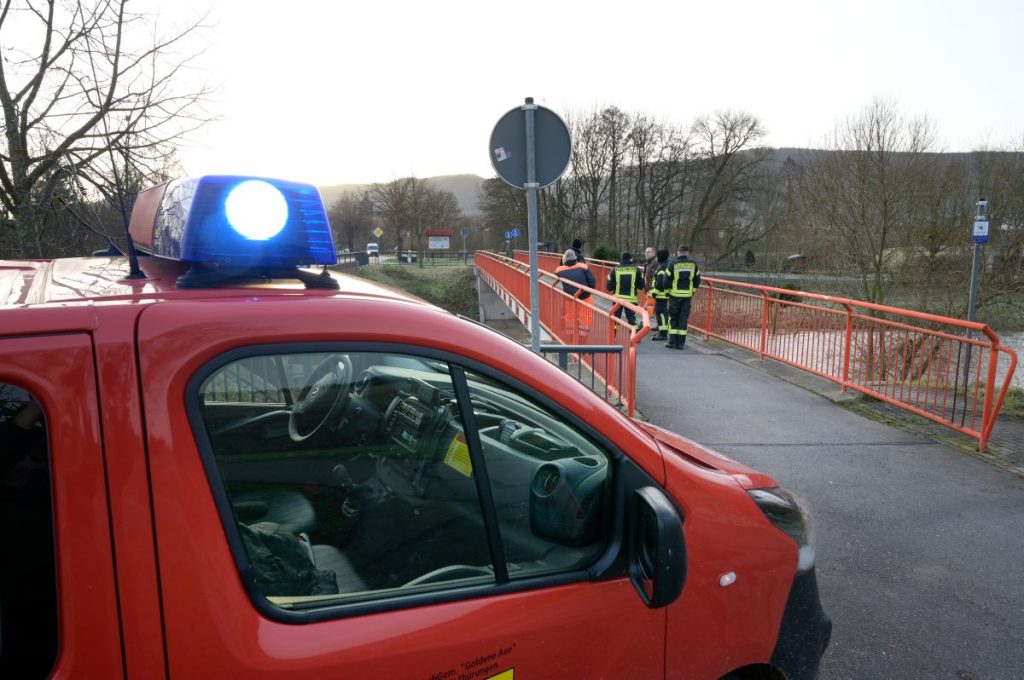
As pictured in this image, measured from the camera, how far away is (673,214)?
4991cm

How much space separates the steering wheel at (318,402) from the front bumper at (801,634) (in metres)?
1.45

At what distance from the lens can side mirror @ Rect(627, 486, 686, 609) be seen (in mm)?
1485

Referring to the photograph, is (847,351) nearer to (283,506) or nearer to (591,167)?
(283,506)

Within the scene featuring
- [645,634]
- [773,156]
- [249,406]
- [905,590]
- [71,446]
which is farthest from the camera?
[773,156]

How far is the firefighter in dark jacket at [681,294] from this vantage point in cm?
1088

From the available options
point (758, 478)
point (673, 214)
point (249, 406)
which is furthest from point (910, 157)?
point (673, 214)

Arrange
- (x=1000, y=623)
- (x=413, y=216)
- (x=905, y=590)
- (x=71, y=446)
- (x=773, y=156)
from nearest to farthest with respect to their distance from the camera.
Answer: (x=71, y=446) → (x=1000, y=623) → (x=905, y=590) → (x=773, y=156) → (x=413, y=216)

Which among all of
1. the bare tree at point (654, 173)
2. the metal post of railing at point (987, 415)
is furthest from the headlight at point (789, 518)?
the bare tree at point (654, 173)

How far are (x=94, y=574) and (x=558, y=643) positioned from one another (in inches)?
37.8

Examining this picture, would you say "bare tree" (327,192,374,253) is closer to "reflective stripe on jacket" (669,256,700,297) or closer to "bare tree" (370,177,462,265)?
"bare tree" (370,177,462,265)

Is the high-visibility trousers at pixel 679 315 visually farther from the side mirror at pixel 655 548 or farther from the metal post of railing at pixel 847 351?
the side mirror at pixel 655 548

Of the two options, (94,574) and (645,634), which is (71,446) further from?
(645,634)

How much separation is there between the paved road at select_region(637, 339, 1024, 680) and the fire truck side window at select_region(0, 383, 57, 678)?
3039mm

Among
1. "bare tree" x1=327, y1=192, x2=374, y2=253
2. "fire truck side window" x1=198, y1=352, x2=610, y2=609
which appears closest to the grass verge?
"bare tree" x1=327, y1=192, x2=374, y2=253
